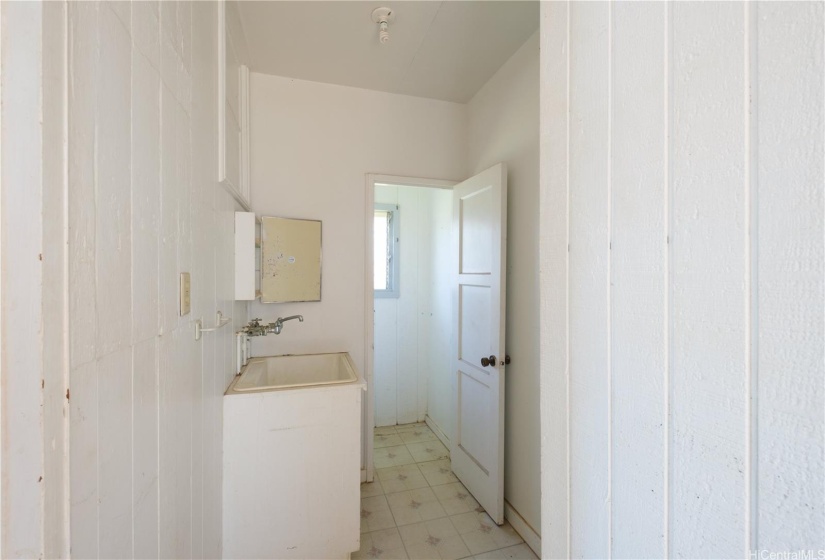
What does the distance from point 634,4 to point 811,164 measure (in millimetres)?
366

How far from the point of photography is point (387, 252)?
122 inches

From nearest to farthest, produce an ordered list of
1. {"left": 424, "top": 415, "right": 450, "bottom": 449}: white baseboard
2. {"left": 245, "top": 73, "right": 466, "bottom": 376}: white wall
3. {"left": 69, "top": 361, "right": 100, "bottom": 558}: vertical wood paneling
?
{"left": 69, "top": 361, "right": 100, "bottom": 558}: vertical wood paneling < {"left": 245, "top": 73, "right": 466, "bottom": 376}: white wall < {"left": 424, "top": 415, "right": 450, "bottom": 449}: white baseboard

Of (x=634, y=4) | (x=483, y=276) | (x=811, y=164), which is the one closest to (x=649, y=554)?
(x=811, y=164)

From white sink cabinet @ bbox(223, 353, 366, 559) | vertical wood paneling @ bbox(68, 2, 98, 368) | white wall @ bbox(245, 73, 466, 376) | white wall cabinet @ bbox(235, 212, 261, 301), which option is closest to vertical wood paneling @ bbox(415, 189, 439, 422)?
white wall @ bbox(245, 73, 466, 376)

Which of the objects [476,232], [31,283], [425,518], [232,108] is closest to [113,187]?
[31,283]

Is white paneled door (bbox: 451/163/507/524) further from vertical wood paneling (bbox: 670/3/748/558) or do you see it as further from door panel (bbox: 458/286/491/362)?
vertical wood paneling (bbox: 670/3/748/558)

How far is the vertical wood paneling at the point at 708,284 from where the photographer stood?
1.25 feet

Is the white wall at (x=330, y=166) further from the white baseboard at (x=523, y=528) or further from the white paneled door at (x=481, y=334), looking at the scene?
the white baseboard at (x=523, y=528)

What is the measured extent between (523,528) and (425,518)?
0.54 metres

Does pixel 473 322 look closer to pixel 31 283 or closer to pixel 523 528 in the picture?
A: pixel 523 528

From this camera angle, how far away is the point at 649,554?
48 cm

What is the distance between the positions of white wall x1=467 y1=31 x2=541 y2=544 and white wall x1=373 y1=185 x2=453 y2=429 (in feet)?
3.45

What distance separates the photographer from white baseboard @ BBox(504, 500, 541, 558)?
1642 mm

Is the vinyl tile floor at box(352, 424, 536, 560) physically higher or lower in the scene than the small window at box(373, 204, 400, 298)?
lower
